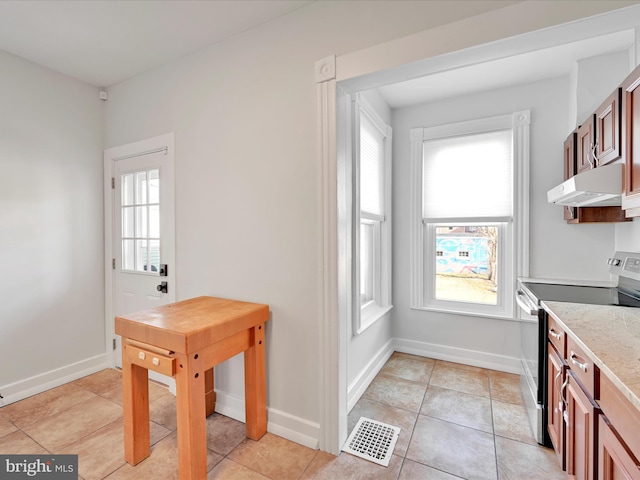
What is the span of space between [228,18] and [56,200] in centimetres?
216

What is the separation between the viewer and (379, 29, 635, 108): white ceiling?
2209mm

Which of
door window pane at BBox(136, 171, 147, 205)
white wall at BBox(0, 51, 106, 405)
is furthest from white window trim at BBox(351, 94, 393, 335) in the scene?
white wall at BBox(0, 51, 106, 405)

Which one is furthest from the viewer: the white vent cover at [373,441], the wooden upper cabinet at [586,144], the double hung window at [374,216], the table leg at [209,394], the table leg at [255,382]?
the double hung window at [374,216]

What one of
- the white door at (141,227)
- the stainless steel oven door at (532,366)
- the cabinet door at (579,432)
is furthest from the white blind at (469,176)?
the white door at (141,227)

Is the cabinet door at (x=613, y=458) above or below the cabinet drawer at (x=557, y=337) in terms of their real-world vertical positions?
below

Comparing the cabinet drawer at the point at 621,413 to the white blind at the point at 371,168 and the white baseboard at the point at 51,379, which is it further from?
the white baseboard at the point at 51,379

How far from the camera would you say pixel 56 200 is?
8.70 feet

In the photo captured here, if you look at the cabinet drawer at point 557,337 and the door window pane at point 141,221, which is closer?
the cabinet drawer at point 557,337

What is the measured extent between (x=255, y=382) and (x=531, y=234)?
2680 millimetres

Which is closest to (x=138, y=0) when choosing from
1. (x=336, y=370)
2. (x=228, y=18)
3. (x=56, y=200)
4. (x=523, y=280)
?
(x=228, y=18)

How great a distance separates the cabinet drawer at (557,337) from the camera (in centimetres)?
148

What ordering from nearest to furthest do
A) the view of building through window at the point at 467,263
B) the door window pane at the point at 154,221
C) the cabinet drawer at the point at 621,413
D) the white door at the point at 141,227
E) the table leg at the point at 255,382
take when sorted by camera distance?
the cabinet drawer at the point at 621,413 → the table leg at the point at 255,382 → the white door at the point at 141,227 → the door window pane at the point at 154,221 → the view of building through window at the point at 467,263

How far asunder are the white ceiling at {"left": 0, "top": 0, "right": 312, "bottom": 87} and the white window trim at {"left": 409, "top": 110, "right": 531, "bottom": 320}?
6.33 ft

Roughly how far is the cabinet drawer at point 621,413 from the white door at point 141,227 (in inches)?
102
